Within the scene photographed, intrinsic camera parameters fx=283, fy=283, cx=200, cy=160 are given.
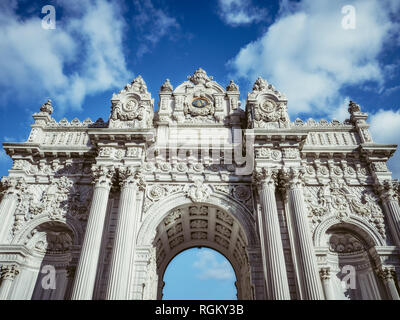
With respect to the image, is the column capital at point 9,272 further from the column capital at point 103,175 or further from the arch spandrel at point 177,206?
the arch spandrel at point 177,206

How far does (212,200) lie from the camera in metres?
16.7

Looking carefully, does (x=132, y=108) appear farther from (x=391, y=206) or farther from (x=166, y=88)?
(x=391, y=206)

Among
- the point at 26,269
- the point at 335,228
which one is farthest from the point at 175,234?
the point at 335,228

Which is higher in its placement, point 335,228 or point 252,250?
point 335,228

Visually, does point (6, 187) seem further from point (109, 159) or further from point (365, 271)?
point (365, 271)

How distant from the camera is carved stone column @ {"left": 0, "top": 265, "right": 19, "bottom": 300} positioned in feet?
46.5

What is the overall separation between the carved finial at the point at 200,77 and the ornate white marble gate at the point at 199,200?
2313mm

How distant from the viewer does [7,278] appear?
1441 centimetres

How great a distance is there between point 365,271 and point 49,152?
19.9m

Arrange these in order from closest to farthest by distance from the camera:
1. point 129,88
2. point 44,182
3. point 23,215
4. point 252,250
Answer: point 252,250, point 23,215, point 44,182, point 129,88

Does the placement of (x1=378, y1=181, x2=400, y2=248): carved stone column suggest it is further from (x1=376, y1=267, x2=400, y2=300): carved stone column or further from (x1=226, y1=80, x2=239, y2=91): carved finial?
(x1=226, y1=80, x2=239, y2=91): carved finial

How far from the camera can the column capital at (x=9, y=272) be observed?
1444cm

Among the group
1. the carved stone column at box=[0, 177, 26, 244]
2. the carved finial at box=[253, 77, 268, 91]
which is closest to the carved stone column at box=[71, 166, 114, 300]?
the carved stone column at box=[0, 177, 26, 244]

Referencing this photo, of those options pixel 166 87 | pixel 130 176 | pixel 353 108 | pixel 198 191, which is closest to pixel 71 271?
pixel 130 176
